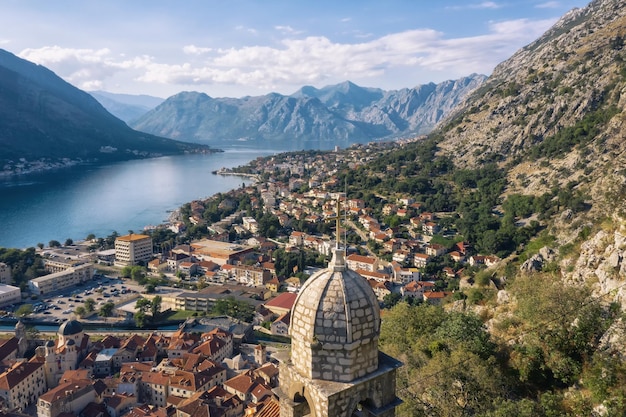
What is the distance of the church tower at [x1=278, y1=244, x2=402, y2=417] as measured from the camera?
13.1 ft

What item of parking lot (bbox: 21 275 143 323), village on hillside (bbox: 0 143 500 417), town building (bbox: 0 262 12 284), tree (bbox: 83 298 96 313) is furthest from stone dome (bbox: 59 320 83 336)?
town building (bbox: 0 262 12 284)

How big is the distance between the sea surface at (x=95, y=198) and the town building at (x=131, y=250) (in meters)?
13.4

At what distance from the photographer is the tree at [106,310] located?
A: 32.1 metres

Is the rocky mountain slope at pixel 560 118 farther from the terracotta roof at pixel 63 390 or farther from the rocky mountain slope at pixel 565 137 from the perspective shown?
the terracotta roof at pixel 63 390

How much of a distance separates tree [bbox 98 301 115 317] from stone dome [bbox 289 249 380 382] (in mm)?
31951

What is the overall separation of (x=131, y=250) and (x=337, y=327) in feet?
148

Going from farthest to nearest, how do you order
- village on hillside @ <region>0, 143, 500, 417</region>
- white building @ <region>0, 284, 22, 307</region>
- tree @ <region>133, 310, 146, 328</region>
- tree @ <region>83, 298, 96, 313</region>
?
white building @ <region>0, 284, 22, 307</region>, tree @ <region>83, 298, 96, 313</region>, tree @ <region>133, 310, 146, 328</region>, village on hillside @ <region>0, 143, 500, 417</region>

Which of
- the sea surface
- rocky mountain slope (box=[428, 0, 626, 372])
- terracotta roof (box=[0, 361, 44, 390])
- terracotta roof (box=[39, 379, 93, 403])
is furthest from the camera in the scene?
the sea surface

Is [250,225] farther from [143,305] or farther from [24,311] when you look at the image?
[24,311]

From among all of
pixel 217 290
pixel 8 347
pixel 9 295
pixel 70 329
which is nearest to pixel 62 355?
pixel 70 329

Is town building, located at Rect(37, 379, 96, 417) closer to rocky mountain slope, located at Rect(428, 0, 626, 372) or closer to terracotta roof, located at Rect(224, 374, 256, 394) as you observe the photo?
terracotta roof, located at Rect(224, 374, 256, 394)

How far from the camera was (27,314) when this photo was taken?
32.7 m

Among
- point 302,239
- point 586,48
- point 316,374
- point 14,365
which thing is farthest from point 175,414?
point 586,48

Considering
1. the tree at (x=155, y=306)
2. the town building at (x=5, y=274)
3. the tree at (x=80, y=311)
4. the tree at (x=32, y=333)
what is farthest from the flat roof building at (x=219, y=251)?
the tree at (x=32, y=333)
